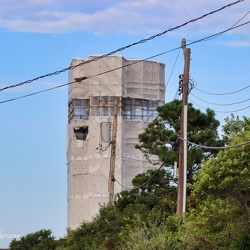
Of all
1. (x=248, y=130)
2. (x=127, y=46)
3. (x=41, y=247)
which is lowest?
(x=41, y=247)

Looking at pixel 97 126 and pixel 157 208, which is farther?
pixel 97 126

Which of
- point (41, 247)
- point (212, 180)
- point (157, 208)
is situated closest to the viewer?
point (212, 180)

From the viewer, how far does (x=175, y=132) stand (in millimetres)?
48625

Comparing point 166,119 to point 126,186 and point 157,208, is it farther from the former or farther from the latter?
point 126,186

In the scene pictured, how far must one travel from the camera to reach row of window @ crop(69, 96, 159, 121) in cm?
7706

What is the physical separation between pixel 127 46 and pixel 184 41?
518 cm

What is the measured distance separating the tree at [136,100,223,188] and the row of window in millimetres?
26582

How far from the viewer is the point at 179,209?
114 feet

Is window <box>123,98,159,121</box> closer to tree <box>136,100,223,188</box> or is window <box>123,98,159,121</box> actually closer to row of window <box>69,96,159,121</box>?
row of window <box>69,96,159,121</box>

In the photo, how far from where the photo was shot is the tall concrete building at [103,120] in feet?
249

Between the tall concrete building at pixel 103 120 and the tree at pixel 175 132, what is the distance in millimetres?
25715

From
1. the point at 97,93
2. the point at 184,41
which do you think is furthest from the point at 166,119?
the point at 97,93

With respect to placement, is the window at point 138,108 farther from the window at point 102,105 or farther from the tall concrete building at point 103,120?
the window at point 102,105

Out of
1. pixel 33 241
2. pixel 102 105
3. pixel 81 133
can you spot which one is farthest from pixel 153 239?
pixel 81 133
